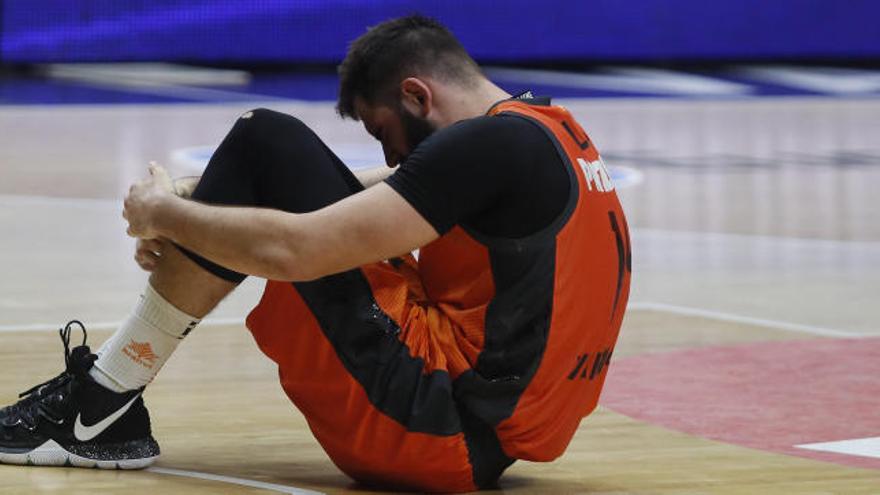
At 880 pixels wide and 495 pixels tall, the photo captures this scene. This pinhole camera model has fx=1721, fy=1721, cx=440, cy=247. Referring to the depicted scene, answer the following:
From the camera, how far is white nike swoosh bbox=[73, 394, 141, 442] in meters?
3.18

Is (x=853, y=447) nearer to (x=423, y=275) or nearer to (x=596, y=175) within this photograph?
(x=596, y=175)

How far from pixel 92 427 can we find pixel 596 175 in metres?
1.04

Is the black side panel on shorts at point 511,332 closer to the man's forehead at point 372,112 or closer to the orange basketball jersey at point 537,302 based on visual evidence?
the orange basketball jersey at point 537,302

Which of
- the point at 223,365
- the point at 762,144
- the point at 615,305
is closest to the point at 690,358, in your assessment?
the point at 223,365

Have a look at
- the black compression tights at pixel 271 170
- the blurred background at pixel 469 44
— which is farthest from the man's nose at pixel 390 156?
the blurred background at pixel 469 44

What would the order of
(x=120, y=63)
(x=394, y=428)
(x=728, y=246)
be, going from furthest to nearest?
1. (x=120, y=63)
2. (x=728, y=246)
3. (x=394, y=428)

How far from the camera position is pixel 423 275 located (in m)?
3.10

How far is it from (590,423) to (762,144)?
25.5ft

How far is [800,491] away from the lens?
3189 mm

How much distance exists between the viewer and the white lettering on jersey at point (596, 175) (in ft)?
9.81

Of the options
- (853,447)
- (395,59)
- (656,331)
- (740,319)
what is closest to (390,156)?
(395,59)

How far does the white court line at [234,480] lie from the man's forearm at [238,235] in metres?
0.44

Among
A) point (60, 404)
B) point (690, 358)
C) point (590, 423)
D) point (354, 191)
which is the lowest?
point (690, 358)

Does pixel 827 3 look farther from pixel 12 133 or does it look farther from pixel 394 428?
pixel 394 428
